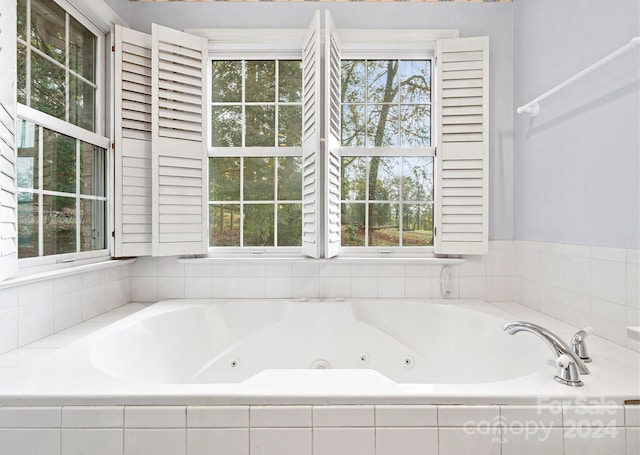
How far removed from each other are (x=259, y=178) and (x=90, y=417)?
1.62 meters

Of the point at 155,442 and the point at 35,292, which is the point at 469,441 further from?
the point at 35,292

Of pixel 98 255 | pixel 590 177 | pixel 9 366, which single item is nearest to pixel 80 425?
pixel 9 366

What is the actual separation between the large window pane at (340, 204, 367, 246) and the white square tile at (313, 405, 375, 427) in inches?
55.0

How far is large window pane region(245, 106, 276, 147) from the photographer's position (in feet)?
7.48

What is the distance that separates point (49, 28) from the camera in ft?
5.30

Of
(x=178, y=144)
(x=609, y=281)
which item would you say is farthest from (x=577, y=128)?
(x=178, y=144)

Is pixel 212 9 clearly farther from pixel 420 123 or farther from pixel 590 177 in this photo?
pixel 590 177

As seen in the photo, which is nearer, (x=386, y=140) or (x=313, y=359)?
(x=313, y=359)

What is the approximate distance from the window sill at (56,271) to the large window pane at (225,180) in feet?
2.37

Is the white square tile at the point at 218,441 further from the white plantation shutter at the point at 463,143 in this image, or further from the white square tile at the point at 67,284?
the white plantation shutter at the point at 463,143

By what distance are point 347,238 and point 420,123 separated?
963 mm

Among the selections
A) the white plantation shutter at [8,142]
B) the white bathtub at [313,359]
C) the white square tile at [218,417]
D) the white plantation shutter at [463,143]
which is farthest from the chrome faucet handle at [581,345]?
the white plantation shutter at [8,142]

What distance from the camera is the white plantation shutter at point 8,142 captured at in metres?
1.22

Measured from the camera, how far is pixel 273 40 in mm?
2150
